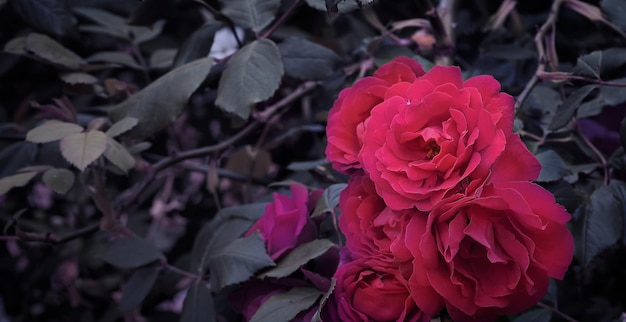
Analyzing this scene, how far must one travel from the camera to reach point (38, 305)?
42.9 inches

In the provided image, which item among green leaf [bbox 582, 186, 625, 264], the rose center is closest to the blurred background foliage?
green leaf [bbox 582, 186, 625, 264]

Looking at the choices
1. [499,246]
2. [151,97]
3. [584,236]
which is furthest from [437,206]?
[151,97]

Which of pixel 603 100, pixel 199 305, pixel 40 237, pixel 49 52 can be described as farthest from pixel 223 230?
pixel 603 100

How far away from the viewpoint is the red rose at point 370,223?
1.50 ft

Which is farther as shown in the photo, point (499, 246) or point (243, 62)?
point (243, 62)

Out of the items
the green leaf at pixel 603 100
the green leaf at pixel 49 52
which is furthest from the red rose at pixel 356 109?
the green leaf at pixel 49 52

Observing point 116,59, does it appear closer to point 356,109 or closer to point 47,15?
point 47,15

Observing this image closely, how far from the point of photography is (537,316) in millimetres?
570

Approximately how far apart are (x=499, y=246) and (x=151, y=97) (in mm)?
376

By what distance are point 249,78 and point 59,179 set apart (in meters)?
0.21

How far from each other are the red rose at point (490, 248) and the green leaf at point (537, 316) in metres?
0.13

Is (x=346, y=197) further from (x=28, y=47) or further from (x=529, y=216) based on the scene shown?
(x=28, y=47)

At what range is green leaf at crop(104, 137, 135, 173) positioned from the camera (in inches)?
23.2

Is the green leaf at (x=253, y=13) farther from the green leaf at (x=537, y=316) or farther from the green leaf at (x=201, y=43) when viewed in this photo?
the green leaf at (x=537, y=316)
